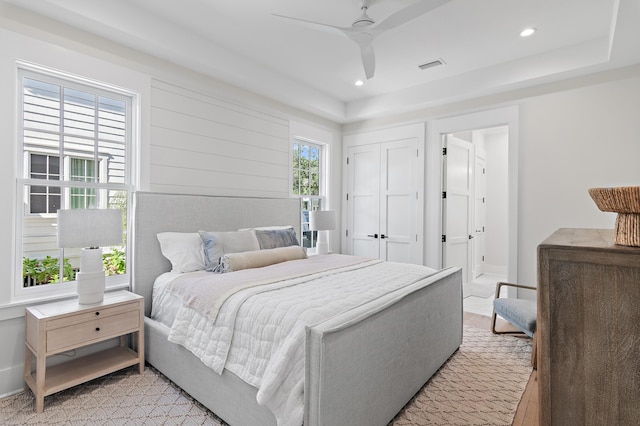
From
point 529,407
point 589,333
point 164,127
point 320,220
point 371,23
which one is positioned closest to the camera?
point 589,333

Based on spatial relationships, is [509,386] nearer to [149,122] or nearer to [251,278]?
[251,278]

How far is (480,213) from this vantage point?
6340 millimetres

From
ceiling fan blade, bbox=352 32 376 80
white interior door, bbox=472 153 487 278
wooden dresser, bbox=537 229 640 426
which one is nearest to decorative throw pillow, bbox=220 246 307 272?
ceiling fan blade, bbox=352 32 376 80

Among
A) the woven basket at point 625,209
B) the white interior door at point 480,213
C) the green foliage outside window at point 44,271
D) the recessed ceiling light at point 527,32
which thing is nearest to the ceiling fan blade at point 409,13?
the recessed ceiling light at point 527,32

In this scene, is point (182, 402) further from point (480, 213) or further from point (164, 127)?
point (480, 213)

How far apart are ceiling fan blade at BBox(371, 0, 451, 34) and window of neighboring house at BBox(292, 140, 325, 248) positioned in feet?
7.90

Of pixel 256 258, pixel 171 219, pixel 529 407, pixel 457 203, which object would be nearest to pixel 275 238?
pixel 256 258

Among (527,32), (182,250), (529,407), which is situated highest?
(527,32)

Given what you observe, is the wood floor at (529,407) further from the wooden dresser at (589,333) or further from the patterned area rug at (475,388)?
the wooden dresser at (589,333)

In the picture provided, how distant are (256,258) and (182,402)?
3.80 ft

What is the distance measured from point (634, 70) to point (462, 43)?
1639 millimetres

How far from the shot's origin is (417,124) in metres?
4.54

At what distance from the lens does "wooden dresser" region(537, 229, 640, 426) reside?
0.79 meters

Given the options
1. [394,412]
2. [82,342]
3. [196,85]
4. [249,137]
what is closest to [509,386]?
[394,412]
